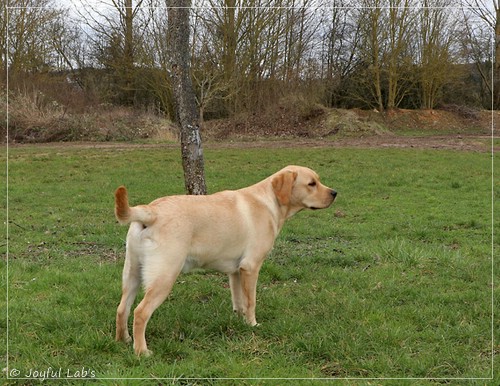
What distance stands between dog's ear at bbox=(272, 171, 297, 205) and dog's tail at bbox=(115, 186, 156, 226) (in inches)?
61.7

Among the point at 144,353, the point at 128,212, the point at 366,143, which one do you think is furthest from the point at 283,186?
the point at 366,143

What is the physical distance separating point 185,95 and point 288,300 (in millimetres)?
4065

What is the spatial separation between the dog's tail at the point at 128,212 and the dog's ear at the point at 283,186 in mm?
1568

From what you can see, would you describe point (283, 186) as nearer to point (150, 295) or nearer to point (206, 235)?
point (206, 235)

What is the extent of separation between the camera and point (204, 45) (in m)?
9.05

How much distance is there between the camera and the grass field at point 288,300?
4.30m

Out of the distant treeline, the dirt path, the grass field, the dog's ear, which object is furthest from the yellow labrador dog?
the dirt path

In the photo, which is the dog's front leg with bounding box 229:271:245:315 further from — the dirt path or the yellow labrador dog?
A: the dirt path

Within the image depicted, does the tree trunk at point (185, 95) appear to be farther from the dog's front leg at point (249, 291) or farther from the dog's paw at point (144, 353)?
the dog's paw at point (144, 353)

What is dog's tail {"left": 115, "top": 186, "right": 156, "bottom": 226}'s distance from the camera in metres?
4.16

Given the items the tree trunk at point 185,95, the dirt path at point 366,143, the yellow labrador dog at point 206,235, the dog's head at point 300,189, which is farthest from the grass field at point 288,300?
the dirt path at point 366,143

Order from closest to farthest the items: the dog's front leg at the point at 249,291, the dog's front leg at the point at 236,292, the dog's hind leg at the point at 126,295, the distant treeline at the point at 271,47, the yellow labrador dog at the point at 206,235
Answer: the yellow labrador dog at the point at 206,235
the dog's hind leg at the point at 126,295
the dog's front leg at the point at 249,291
the dog's front leg at the point at 236,292
the distant treeline at the point at 271,47

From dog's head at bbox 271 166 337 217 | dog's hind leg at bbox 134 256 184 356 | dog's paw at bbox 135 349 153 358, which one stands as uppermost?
dog's head at bbox 271 166 337 217

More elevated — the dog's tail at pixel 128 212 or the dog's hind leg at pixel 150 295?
the dog's tail at pixel 128 212
